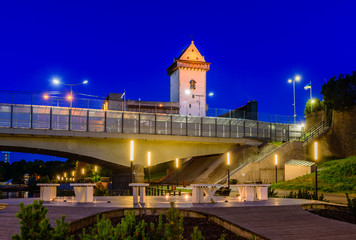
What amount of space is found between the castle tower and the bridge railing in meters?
36.6

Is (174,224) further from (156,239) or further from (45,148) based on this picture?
(45,148)

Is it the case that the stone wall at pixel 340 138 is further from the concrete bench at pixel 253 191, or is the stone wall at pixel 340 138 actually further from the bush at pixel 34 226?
the bush at pixel 34 226

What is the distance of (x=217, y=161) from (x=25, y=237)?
50.5 m

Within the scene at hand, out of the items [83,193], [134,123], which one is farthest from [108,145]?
[83,193]

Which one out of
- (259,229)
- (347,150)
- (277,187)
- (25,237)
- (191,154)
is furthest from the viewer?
(191,154)

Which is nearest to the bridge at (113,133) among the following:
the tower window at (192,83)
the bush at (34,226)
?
the bush at (34,226)

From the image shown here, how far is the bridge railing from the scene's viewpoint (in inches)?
1646

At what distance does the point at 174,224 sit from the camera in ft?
22.3

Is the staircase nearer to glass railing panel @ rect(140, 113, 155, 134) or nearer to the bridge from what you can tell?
the bridge

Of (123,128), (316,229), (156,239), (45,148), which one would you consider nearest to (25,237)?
(156,239)

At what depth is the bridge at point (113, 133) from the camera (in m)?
41.6

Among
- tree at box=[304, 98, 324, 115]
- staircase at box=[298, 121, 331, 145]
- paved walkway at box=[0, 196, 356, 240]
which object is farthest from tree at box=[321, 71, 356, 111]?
paved walkway at box=[0, 196, 356, 240]

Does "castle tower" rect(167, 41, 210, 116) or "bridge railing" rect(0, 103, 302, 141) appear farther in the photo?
"castle tower" rect(167, 41, 210, 116)

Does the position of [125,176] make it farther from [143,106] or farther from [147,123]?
[143,106]
